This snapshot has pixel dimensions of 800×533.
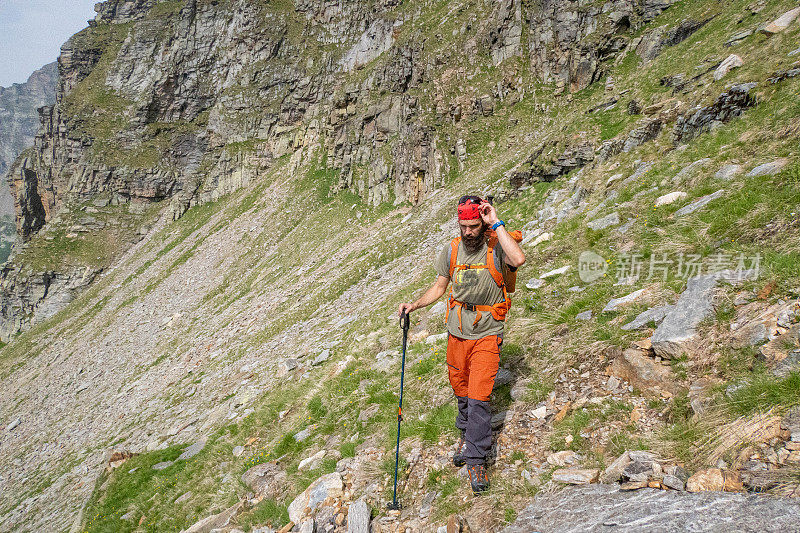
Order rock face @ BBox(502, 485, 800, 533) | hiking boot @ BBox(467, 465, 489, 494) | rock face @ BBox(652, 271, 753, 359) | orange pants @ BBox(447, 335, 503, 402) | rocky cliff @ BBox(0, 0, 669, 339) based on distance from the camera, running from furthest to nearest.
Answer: rocky cliff @ BBox(0, 0, 669, 339) → orange pants @ BBox(447, 335, 503, 402) → rock face @ BBox(652, 271, 753, 359) → hiking boot @ BBox(467, 465, 489, 494) → rock face @ BBox(502, 485, 800, 533)

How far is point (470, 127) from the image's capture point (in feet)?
94.2

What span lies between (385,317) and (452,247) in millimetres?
7498

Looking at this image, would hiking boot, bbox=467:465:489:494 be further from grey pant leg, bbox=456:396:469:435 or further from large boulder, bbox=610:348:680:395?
large boulder, bbox=610:348:680:395

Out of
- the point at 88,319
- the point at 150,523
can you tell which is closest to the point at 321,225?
the point at 150,523

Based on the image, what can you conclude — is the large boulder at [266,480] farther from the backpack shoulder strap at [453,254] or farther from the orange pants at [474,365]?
the backpack shoulder strap at [453,254]

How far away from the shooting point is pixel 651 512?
2801 millimetres

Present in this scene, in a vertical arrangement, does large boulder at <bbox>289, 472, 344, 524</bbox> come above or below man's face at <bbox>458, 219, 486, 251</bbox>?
below

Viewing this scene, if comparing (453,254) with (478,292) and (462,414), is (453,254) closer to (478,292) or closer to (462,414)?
(478,292)

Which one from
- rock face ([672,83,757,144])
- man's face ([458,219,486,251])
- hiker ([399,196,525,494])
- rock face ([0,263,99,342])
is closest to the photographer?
hiker ([399,196,525,494])

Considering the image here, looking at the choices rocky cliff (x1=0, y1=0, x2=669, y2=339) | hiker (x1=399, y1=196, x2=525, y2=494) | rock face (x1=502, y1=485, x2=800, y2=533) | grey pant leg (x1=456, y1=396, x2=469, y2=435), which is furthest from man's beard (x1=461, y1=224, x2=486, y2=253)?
rocky cliff (x1=0, y1=0, x2=669, y2=339)

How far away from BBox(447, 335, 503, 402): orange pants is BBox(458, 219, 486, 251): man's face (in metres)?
1.17

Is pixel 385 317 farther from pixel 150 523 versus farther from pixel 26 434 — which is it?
pixel 26 434

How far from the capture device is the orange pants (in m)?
4.46

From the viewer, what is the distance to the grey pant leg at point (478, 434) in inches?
168
